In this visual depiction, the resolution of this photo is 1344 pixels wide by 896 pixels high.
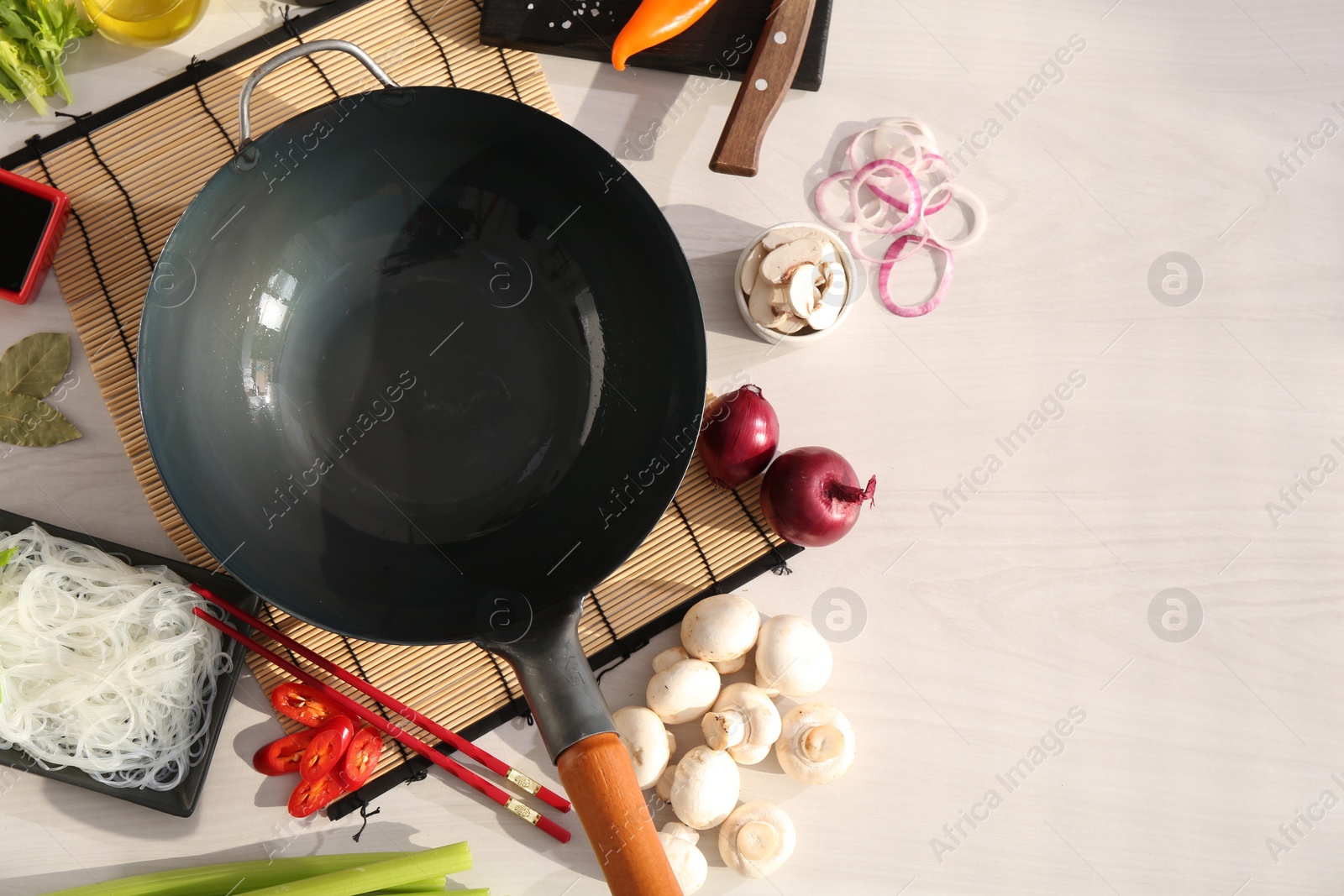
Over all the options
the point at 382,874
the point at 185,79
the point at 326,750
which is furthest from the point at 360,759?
the point at 185,79

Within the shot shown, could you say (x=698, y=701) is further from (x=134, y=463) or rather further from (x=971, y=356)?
(x=134, y=463)

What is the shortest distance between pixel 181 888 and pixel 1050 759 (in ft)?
3.67

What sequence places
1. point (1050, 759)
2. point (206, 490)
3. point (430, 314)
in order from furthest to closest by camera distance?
point (1050, 759), point (430, 314), point (206, 490)

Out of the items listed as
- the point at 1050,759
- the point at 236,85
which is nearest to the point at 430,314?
the point at 236,85

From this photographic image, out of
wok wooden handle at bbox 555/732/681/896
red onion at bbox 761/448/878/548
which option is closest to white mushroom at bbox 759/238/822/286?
red onion at bbox 761/448/878/548

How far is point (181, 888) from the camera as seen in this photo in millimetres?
1013

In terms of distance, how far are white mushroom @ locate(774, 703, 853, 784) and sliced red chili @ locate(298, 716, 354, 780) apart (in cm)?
53

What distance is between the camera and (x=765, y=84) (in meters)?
1.05

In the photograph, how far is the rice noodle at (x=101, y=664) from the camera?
3.16ft

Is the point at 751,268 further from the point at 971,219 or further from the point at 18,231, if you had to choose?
the point at 18,231

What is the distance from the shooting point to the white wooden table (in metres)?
1.08

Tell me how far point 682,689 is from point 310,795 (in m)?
0.46

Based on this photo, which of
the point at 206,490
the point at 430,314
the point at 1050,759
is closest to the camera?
the point at 206,490

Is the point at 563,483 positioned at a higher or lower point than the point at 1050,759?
higher
